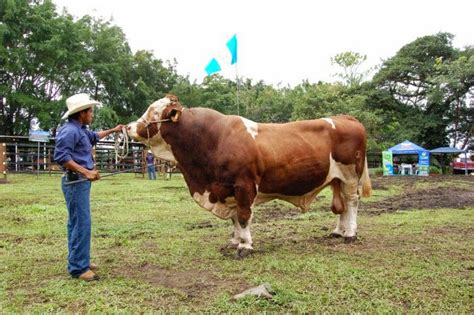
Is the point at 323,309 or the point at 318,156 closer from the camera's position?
the point at 323,309

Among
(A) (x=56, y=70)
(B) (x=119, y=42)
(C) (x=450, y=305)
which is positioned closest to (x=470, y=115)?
(B) (x=119, y=42)

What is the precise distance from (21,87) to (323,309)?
27.2 meters

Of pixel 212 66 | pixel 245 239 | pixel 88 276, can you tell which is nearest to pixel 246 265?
pixel 245 239

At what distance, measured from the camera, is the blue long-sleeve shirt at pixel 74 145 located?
4141mm

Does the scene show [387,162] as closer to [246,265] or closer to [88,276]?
[246,265]

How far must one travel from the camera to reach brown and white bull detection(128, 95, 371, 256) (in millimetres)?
5234

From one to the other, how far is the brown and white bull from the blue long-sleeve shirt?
3.31 ft

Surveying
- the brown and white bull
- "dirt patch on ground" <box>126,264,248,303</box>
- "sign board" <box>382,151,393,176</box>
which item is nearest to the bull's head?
the brown and white bull

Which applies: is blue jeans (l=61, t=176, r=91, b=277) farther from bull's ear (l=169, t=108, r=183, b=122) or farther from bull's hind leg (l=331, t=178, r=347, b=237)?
bull's hind leg (l=331, t=178, r=347, b=237)

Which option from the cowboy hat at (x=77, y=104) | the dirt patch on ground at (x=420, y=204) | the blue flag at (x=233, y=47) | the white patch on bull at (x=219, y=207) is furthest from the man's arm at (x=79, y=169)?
the blue flag at (x=233, y=47)

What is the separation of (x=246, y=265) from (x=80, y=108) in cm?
237

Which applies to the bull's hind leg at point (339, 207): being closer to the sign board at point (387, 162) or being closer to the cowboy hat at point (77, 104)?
the cowboy hat at point (77, 104)

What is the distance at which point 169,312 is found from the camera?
3.45m

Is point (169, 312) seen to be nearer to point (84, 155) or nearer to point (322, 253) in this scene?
point (84, 155)
